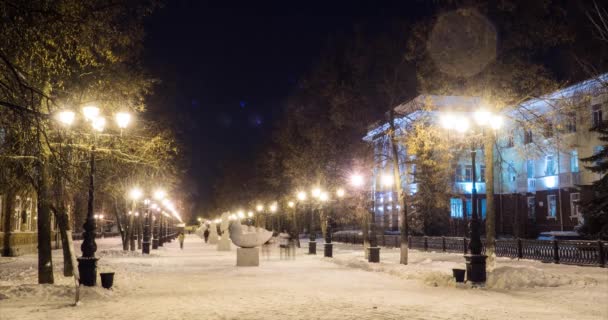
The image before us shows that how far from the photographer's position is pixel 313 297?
14328 mm

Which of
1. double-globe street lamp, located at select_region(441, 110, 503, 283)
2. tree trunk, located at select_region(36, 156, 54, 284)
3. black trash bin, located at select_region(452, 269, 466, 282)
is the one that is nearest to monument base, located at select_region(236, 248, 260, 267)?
double-globe street lamp, located at select_region(441, 110, 503, 283)

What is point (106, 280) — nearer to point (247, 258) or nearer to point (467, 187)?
point (247, 258)

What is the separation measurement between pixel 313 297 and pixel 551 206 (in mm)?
43563

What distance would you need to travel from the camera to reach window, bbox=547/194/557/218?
5200 cm

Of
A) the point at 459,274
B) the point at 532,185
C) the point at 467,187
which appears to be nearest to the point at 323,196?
the point at 459,274

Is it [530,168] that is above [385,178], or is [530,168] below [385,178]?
above

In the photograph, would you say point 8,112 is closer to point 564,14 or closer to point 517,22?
point 517,22

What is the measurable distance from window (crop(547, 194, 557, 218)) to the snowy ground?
32932 millimetres

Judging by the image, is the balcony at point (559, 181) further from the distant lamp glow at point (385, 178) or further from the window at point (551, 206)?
the distant lamp glow at point (385, 178)

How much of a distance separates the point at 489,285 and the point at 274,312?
24.0 feet

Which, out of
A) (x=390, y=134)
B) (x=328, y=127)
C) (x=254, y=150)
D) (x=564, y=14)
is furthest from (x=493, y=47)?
(x=254, y=150)

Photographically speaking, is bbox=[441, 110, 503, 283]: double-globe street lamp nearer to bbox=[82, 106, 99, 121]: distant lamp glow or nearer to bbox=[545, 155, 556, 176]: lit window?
bbox=[82, 106, 99, 121]: distant lamp glow

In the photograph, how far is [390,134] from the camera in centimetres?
2527

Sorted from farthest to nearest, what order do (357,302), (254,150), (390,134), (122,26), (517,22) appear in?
(254,150)
(390,134)
(517,22)
(122,26)
(357,302)
